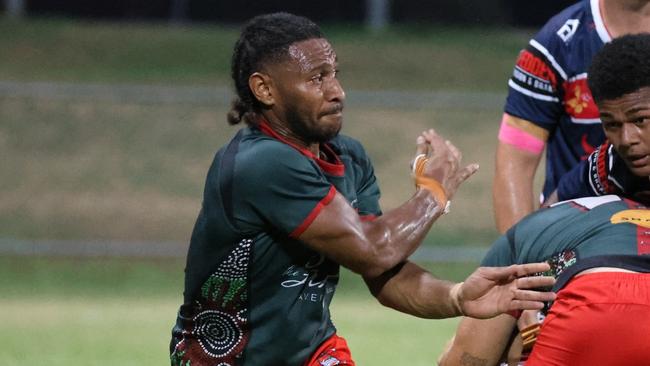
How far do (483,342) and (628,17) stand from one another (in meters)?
1.73

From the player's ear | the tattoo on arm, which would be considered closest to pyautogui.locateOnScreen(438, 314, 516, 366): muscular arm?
the tattoo on arm

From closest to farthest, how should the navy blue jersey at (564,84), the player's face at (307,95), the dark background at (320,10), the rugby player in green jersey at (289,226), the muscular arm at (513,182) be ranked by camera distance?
the rugby player in green jersey at (289,226) < the player's face at (307,95) < the navy blue jersey at (564,84) < the muscular arm at (513,182) < the dark background at (320,10)

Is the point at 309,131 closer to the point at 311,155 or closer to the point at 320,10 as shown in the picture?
the point at 311,155

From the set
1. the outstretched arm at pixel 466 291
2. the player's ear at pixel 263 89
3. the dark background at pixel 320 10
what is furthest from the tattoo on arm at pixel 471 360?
the dark background at pixel 320 10

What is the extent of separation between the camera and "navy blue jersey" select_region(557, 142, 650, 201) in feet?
13.5

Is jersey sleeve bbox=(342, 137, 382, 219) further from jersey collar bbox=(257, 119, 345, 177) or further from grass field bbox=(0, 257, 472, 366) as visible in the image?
grass field bbox=(0, 257, 472, 366)

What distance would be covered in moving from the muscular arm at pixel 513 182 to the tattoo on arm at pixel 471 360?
1.52 metres

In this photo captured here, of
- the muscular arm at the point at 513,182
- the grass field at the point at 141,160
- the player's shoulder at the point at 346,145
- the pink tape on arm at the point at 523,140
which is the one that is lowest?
the grass field at the point at 141,160

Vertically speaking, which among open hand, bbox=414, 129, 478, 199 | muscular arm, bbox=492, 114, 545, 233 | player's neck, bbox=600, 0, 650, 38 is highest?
player's neck, bbox=600, 0, 650, 38

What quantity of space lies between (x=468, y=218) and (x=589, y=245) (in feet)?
30.9

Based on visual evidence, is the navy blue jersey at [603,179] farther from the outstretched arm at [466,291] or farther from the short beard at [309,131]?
the short beard at [309,131]

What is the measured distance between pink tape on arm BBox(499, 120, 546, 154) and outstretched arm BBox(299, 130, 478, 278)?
4.66 feet

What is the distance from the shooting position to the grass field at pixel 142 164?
360 inches

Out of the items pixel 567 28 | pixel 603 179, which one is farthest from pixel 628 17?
pixel 603 179
